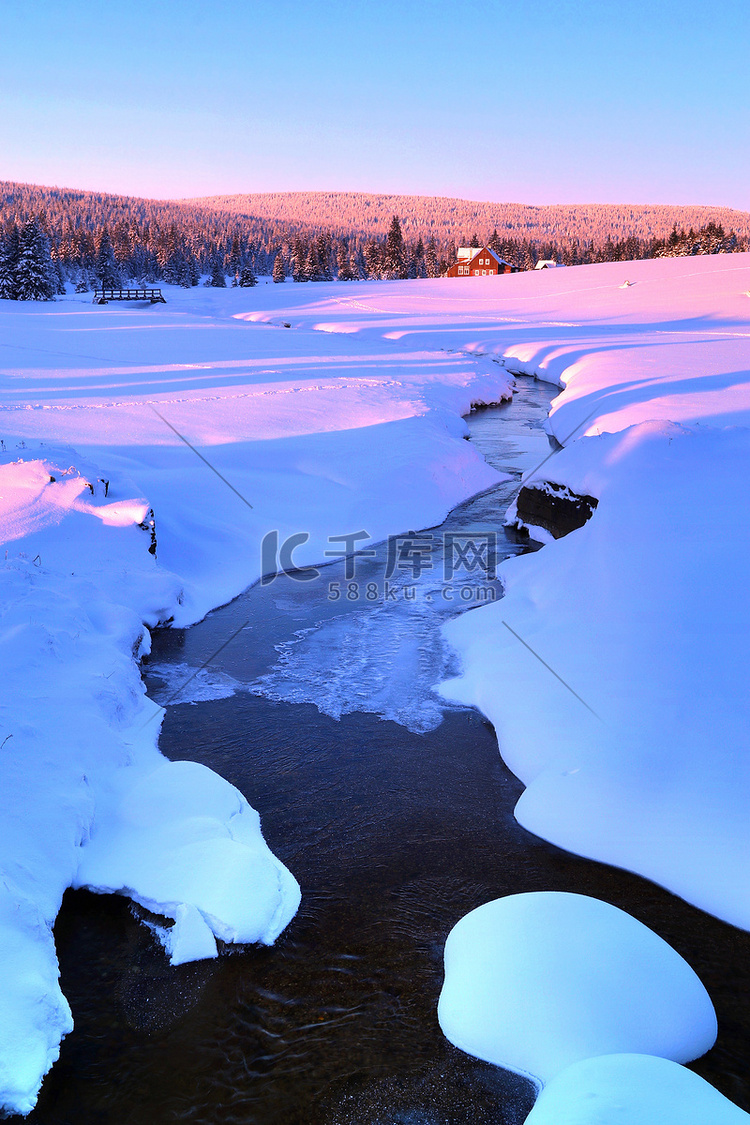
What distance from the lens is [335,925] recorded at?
171 inches

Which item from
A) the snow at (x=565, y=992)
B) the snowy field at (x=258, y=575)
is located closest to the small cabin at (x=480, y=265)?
the snowy field at (x=258, y=575)

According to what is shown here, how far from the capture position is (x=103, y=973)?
13.3ft

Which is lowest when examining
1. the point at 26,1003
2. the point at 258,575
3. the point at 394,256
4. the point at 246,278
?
the point at 258,575

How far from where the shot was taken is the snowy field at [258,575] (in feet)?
14.8

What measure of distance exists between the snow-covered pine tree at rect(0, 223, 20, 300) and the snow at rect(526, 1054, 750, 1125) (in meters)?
52.6

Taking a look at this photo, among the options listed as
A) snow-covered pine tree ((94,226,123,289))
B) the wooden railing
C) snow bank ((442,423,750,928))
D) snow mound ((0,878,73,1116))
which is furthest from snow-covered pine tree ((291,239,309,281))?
snow mound ((0,878,73,1116))

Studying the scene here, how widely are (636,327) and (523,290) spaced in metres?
21.4

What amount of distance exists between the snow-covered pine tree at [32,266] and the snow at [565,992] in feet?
167

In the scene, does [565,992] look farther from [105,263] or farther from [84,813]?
[105,263]

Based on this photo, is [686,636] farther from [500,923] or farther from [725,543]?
[500,923]

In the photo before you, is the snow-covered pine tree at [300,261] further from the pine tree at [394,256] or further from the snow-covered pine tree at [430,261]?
the snow-covered pine tree at [430,261]

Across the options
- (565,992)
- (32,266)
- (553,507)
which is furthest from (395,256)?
→ (565,992)

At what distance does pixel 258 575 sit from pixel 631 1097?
770 centimetres

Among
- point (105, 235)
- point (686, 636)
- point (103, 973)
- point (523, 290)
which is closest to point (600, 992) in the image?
point (103, 973)
